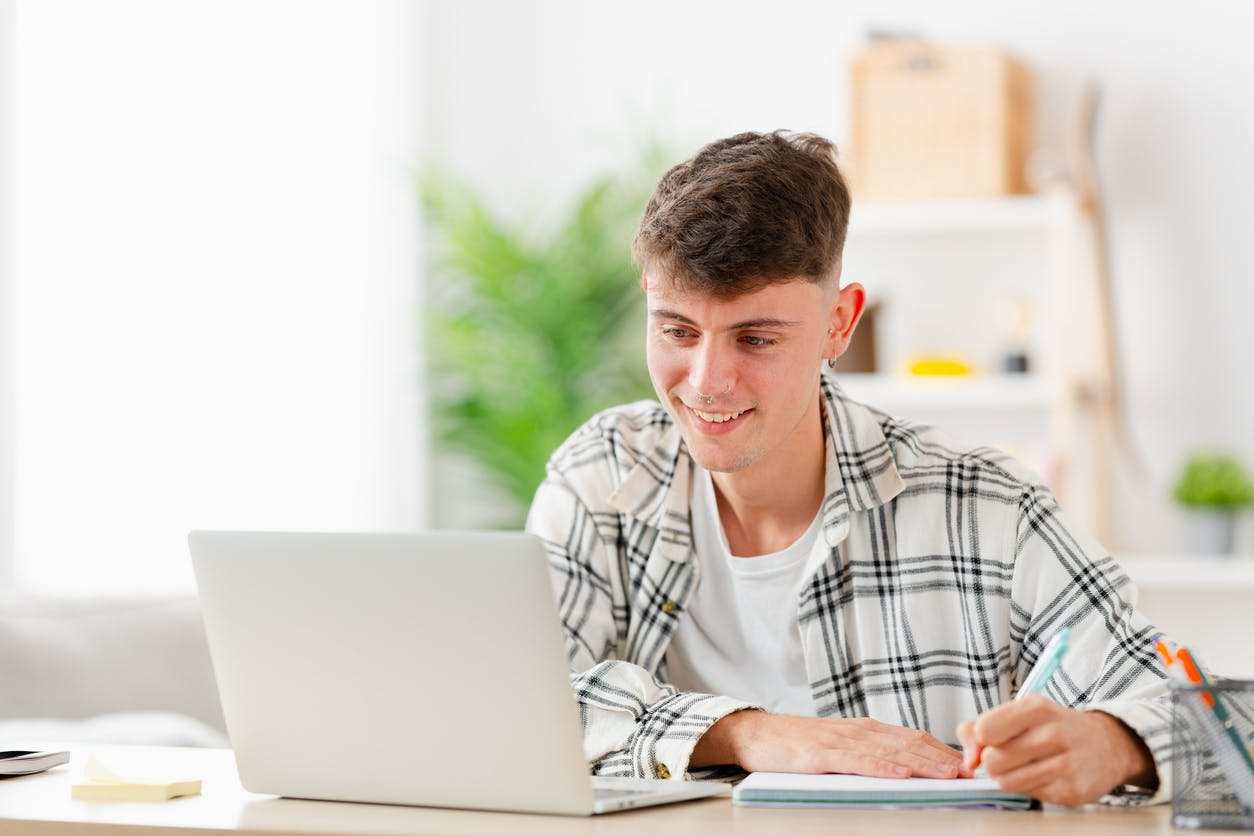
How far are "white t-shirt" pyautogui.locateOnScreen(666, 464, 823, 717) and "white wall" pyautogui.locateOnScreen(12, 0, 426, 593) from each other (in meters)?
1.13

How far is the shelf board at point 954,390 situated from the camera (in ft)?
12.7

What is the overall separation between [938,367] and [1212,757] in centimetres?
282

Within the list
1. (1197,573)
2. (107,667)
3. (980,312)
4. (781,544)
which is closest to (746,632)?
(781,544)

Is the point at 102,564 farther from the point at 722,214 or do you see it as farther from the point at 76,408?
the point at 722,214

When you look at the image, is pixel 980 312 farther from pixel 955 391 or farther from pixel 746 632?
pixel 746 632

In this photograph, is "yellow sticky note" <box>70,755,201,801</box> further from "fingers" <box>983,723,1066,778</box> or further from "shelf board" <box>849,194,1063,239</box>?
"shelf board" <box>849,194,1063,239</box>

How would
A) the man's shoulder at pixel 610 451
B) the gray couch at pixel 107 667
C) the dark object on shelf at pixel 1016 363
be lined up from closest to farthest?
the man's shoulder at pixel 610 451 < the gray couch at pixel 107 667 < the dark object on shelf at pixel 1016 363

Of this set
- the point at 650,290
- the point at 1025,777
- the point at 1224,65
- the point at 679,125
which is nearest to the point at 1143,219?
the point at 1224,65

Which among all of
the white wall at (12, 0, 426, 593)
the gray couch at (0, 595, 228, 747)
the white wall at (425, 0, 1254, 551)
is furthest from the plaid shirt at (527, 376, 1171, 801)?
the white wall at (425, 0, 1254, 551)

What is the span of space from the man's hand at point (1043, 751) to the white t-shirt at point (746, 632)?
0.51 meters

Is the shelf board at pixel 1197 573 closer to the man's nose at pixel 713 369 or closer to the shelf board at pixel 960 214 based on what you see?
the shelf board at pixel 960 214

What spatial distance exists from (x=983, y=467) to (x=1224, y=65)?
2.55 meters

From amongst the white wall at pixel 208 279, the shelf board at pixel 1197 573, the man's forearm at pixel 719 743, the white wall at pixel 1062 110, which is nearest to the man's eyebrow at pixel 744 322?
the man's forearm at pixel 719 743

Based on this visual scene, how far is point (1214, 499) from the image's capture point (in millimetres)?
3719
